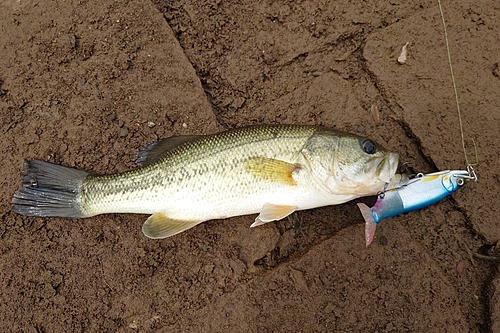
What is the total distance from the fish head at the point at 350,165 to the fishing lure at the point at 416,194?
139mm

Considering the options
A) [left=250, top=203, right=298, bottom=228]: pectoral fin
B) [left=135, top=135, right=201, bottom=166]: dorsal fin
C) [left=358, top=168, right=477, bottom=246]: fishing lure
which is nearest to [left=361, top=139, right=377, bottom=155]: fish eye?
[left=358, top=168, right=477, bottom=246]: fishing lure

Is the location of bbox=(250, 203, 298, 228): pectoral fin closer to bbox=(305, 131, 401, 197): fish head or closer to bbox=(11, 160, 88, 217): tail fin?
bbox=(305, 131, 401, 197): fish head

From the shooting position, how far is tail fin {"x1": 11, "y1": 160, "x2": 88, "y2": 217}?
350cm

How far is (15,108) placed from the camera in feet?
12.3

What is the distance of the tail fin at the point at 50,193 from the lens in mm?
3502

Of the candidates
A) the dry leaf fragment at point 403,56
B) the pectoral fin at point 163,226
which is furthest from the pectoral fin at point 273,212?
the dry leaf fragment at point 403,56

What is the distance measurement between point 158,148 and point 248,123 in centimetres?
90

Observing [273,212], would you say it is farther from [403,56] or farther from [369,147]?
[403,56]

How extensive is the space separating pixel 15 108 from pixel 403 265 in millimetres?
3872

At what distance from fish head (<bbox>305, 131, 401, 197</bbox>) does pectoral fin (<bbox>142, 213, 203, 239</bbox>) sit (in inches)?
46.6

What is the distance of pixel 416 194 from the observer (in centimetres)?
343

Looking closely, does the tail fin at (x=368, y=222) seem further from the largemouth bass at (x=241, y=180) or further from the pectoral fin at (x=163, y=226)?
the pectoral fin at (x=163, y=226)

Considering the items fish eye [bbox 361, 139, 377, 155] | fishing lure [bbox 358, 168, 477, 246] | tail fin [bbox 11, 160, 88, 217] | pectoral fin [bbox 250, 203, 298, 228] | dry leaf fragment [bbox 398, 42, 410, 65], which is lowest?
tail fin [bbox 11, 160, 88, 217]

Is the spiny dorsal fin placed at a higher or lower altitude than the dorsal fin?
higher
